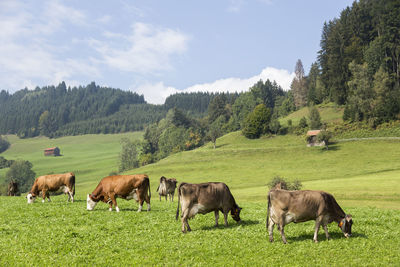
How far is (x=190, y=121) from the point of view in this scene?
175m

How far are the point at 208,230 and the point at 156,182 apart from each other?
216 feet

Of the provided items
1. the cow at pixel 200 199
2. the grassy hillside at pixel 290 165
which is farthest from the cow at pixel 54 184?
the grassy hillside at pixel 290 165

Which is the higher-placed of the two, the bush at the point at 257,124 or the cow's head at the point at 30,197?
the bush at the point at 257,124

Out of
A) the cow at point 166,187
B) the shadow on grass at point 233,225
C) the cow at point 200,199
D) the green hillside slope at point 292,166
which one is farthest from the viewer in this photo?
the green hillside slope at point 292,166

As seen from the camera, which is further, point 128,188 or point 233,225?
point 128,188

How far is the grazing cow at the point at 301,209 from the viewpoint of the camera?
12570 mm

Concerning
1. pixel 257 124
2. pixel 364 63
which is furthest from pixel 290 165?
pixel 364 63

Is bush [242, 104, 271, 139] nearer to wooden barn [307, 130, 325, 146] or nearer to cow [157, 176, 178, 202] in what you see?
wooden barn [307, 130, 325, 146]

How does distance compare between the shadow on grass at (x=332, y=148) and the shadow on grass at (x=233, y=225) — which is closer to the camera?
the shadow on grass at (x=233, y=225)

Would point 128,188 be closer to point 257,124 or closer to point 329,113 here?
point 257,124

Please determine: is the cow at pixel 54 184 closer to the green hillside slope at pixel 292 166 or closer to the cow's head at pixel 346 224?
the cow's head at pixel 346 224

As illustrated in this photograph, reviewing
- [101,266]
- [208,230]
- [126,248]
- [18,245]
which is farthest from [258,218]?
[18,245]

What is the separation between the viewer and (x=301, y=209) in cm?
1258

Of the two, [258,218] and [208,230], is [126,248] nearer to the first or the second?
[208,230]
